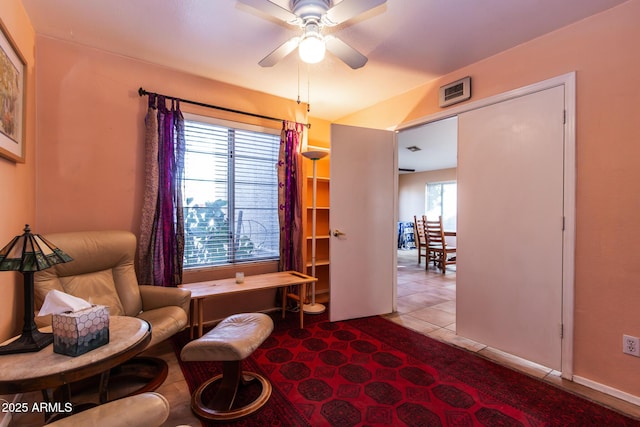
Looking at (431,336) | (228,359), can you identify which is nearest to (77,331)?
(228,359)

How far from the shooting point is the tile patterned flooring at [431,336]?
68.9 inches

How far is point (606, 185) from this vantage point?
6.33ft

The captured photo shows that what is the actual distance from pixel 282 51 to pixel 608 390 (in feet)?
10.3

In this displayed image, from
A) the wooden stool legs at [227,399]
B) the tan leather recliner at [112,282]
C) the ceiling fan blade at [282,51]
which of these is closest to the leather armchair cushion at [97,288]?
the tan leather recliner at [112,282]

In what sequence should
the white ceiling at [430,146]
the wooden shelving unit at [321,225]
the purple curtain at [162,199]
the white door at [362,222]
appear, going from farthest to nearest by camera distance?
the white ceiling at [430,146] < the wooden shelving unit at [321,225] < the white door at [362,222] < the purple curtain at [162,199]

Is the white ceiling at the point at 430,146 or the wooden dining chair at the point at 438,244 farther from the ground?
the white ceiling at the point at 430,146

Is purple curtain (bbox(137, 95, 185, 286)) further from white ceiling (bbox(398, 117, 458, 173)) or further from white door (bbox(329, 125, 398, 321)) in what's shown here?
white ceiling (bbox(398, 117, 458, 173))

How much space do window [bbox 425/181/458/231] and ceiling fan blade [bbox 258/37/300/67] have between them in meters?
7.20

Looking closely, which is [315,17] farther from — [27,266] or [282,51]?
[27,266]

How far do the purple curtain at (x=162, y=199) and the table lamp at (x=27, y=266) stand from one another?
1.25m

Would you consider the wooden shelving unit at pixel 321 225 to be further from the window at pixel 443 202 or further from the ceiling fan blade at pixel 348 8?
the window at pixel 443 202

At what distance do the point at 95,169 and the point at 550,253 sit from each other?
3703 millimetres

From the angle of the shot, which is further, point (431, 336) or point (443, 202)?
point (443, 202)

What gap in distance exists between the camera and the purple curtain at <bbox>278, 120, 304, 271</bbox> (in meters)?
3.42
